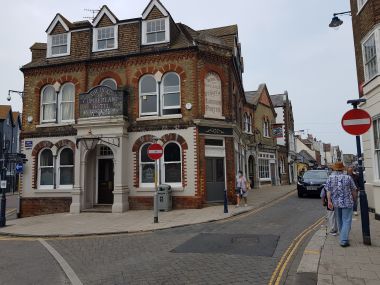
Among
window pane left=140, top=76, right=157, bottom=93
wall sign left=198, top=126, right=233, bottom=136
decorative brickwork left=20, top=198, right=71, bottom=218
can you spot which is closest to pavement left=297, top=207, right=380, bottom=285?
wall sign left=198, top=126, right=233, bottom=136

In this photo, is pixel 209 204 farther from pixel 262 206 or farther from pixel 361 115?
pixel 361 115

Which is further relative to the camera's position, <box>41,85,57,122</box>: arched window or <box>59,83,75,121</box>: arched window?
<box>41,85,57,122</box>: arched window

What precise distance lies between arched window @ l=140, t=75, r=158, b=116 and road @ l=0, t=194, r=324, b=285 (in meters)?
7.74

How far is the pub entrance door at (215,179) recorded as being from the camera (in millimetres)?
16703

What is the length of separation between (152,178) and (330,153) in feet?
331

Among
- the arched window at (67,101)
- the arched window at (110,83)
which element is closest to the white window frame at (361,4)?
the arched window at (110,83)

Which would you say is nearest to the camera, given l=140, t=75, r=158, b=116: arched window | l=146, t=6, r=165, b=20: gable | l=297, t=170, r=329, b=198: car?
l=140, t=75, r=158, b=116: arched window

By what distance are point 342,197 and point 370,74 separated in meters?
6.41

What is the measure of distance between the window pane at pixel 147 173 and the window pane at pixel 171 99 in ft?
10.6

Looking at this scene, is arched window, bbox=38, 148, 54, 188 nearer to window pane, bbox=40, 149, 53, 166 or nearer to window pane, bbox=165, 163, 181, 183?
window pane, bbox=40, 149, 53, 166

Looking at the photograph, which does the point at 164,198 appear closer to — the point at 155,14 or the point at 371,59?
the point at 155,14

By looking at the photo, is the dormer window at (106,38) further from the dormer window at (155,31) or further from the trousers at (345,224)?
the trousers at (345,224)

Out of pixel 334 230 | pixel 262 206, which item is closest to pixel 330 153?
pixel 262 206

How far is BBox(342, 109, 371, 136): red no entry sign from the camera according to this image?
764 centimetres
